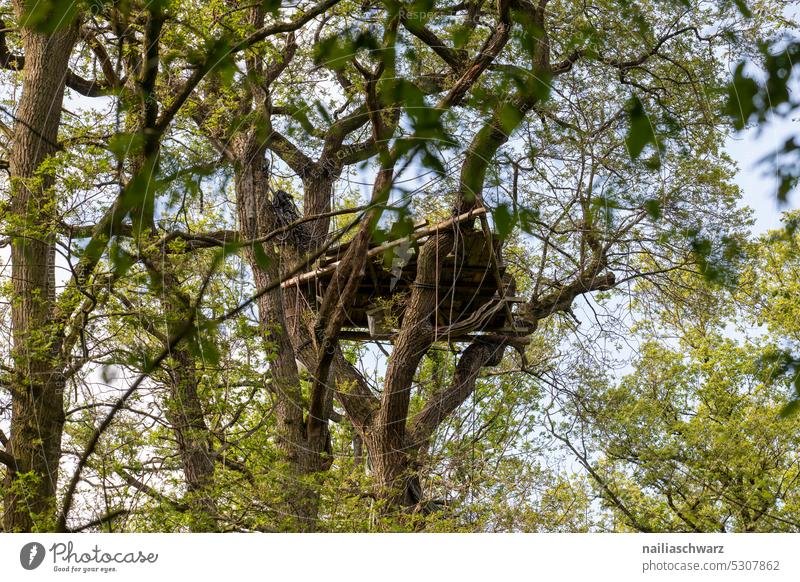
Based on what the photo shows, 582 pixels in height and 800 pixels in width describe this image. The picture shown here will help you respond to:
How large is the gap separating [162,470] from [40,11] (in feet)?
12.2

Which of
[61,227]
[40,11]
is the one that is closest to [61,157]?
[61,227]

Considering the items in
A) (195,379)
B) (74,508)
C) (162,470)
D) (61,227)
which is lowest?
(74,508)

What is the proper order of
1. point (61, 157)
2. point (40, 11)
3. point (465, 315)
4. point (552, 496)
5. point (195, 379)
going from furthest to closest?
point (552, 496) → point (465, 315) → point (195, 379) → point (61, 157) → point (40, 11)

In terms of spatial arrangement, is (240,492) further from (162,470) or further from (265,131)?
(265,131)

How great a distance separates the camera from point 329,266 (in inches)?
181

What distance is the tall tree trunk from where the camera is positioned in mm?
3781
